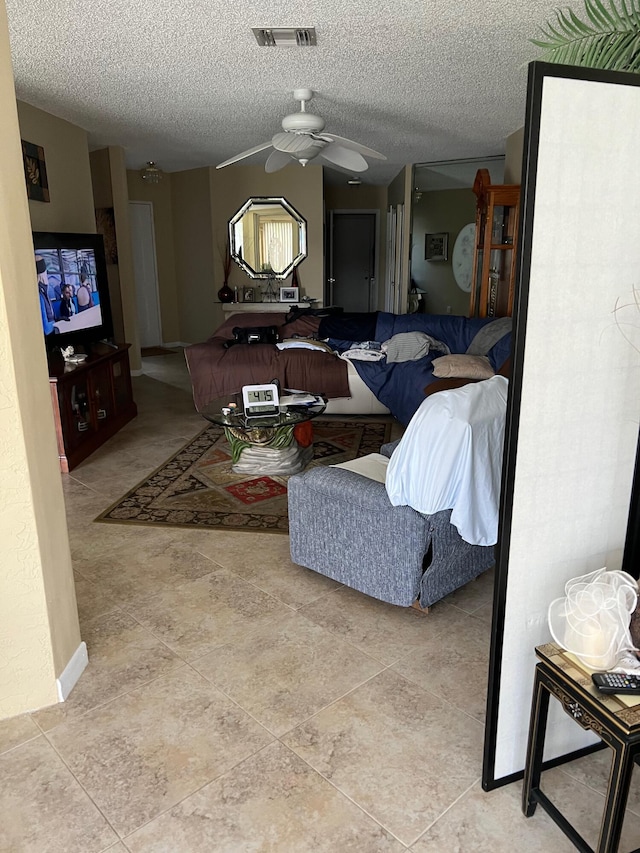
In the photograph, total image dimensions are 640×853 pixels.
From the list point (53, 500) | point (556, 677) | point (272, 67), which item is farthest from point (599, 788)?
point (272, 67)

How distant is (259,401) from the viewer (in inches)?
153

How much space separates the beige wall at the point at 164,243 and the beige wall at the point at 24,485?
7098mm

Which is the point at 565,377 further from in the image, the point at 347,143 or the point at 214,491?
the point at 347,143

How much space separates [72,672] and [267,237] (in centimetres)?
671

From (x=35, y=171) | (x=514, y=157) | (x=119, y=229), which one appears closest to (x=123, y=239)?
(x=119, y=229)

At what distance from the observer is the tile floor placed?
1.55m

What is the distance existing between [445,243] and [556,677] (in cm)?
777

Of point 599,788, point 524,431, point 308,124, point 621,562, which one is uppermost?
point 308,124

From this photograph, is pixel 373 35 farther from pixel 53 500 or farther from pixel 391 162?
pixel 391 162

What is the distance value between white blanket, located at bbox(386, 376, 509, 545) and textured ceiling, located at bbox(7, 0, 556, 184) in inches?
74.5

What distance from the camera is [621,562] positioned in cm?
161

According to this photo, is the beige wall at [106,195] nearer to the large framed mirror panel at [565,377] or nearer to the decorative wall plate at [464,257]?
the decorative wall plate at [464,257]

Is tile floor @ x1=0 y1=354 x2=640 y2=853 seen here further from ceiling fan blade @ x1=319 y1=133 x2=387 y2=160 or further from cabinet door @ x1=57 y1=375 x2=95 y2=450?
ceiling fan blade @ x1=319 y1=133 x2=387 y2=160

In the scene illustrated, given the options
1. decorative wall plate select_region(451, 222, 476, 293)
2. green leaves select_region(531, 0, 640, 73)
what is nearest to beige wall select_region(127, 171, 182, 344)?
decorative wall plate select_region(451, 222, 476, 293)
